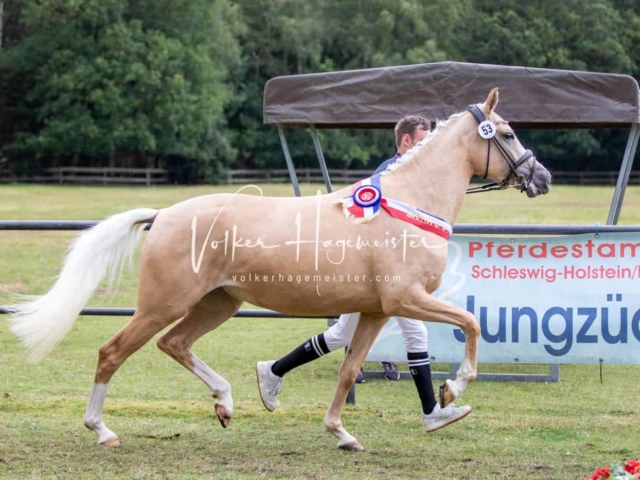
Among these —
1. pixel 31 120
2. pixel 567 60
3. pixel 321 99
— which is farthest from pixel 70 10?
pixel 321 99

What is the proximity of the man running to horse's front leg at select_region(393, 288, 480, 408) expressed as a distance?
1.34ft

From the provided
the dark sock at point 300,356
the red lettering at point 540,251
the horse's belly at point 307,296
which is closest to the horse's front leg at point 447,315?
the horse's belly at point 307,296

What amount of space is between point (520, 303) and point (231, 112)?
56.2 metres

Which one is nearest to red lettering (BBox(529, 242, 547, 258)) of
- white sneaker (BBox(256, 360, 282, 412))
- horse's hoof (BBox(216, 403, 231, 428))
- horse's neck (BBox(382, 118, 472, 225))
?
horse's neck (BBox(382, 118, 472, 225))

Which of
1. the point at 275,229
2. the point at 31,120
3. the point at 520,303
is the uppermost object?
the point at 275,229

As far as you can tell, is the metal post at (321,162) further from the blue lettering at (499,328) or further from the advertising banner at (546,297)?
the blue lettering at (499,328)

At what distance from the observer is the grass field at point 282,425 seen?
5.46m

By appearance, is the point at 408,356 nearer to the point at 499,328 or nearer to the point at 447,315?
the point at 447,315

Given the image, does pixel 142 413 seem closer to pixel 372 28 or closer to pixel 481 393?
pixel 481 393

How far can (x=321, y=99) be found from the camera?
1030 cm

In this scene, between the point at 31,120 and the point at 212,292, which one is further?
the point at 31,120

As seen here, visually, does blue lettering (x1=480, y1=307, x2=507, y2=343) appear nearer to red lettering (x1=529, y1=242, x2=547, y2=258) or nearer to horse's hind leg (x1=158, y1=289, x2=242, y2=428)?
red lettering (x1=529, y1=242, x2=547, y2=258)

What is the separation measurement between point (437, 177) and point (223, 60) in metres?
56.3

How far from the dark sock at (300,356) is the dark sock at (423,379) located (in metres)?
0.64
